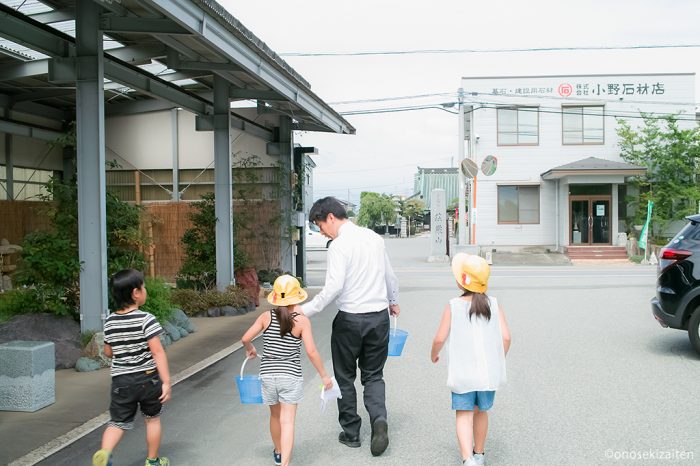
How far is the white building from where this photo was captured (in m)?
32.8

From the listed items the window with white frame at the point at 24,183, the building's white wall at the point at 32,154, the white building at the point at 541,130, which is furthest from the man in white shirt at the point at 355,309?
the white building at the point at 541,130

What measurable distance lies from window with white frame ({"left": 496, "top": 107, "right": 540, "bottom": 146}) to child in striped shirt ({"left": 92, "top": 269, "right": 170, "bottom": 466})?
98.4ft

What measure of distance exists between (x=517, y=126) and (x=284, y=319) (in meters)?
30.1

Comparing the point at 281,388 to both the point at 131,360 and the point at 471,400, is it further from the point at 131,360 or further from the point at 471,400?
the point at 471,400

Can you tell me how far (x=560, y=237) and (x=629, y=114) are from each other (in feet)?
22.0

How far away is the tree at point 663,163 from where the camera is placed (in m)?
31.1

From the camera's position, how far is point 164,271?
61.5 ft

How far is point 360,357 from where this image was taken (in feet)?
17.6

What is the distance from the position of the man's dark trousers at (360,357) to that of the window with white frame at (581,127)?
97.8 feet

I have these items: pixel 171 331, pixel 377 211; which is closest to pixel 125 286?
pixel 171 331

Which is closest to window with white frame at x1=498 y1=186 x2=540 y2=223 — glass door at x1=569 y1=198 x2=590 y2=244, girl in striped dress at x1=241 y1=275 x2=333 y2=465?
glass door at x1=569 y1=198 x2=590 y2=244

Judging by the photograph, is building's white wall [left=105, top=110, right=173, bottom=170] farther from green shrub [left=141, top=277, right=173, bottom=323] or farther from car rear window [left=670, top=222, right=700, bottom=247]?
car rear window [left=670, top=222, right=700, bottom=247]

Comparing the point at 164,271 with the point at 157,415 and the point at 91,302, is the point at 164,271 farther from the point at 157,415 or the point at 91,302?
Answer: the point at 157,415

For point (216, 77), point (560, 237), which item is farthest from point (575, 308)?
point (560, 237)
